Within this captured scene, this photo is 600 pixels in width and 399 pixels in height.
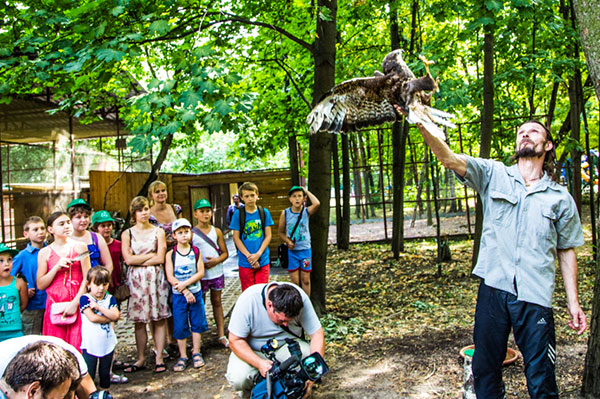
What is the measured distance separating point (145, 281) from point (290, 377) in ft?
7.68

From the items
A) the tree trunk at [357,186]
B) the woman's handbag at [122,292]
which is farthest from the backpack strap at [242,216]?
the tree trunk at [357,186]

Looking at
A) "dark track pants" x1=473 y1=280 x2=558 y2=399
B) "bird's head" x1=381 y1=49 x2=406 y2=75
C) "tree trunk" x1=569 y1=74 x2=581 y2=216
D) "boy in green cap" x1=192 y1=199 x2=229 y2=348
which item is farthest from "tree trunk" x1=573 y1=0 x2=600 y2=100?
"tree trunk" x1=569 y1=74 x2=581 y2=216

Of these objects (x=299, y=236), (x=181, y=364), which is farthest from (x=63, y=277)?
(x=299, y=236)

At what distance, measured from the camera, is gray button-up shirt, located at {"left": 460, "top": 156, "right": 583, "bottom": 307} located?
2635mm

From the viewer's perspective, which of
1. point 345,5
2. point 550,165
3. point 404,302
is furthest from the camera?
point 345,5

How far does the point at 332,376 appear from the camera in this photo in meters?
4.18

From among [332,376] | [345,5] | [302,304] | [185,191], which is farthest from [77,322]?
[185,191]

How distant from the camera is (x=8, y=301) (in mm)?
3594

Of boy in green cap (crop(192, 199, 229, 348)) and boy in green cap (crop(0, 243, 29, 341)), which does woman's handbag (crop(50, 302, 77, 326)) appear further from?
boy in green cap (crop(192, 199, 229, 348))

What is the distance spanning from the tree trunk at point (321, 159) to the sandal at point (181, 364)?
1.80 meters

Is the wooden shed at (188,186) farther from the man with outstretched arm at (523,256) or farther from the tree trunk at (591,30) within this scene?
the tree trunk at (591,30)

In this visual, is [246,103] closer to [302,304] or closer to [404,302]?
[302,304]

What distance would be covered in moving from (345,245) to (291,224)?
6242 millimetres

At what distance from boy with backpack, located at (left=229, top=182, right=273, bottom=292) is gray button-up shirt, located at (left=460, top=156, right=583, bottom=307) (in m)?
3.02
